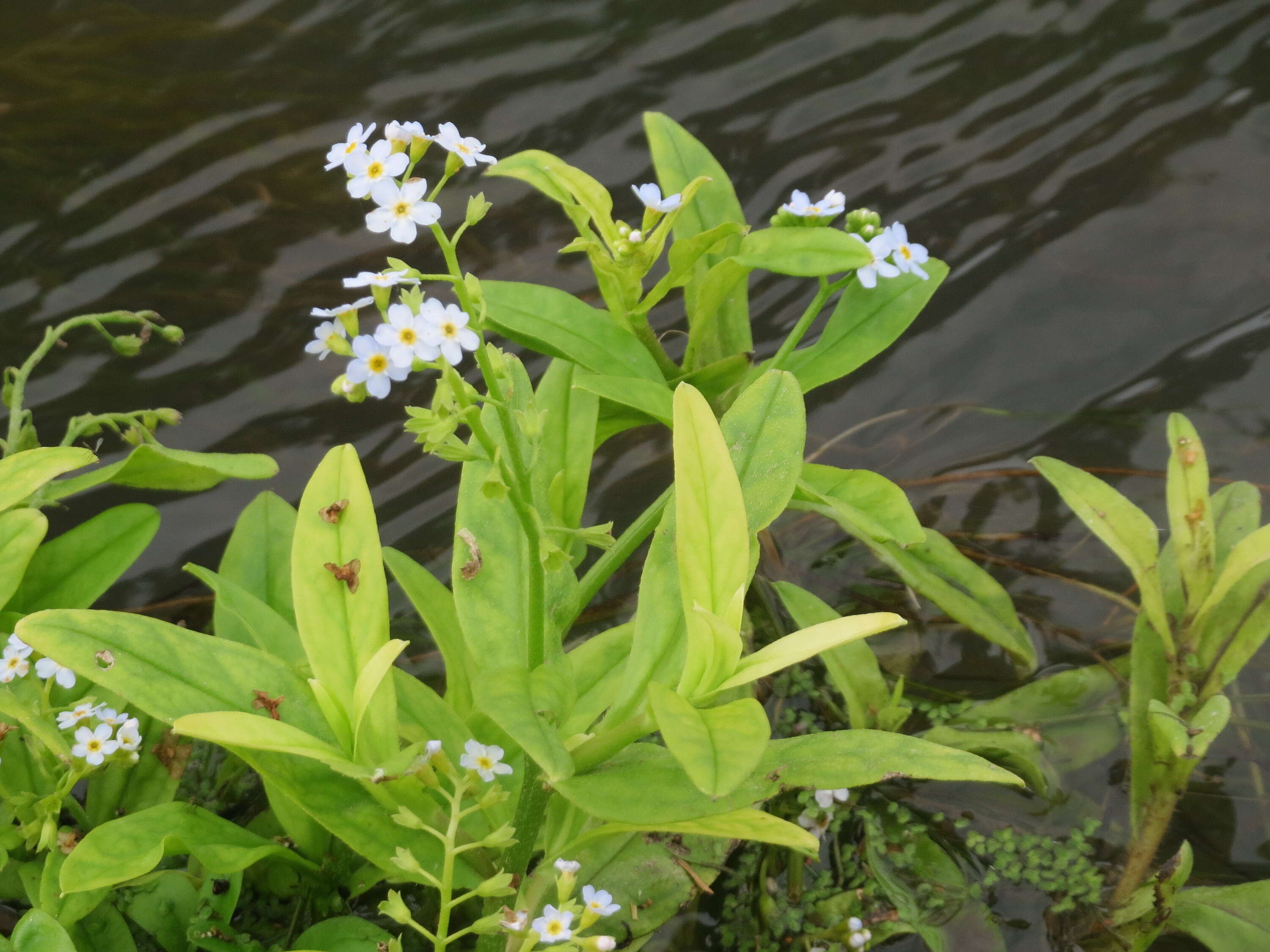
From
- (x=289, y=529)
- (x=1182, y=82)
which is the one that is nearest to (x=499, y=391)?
(x=289, y=529)

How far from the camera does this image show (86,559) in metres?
1.65

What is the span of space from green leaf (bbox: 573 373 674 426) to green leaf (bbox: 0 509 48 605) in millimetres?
722

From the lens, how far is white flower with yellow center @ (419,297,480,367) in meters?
0.98

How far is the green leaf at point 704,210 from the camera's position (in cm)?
189

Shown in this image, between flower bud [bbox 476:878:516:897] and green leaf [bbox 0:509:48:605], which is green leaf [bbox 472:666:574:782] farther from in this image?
green leaf [bbox 0:509:48:605]

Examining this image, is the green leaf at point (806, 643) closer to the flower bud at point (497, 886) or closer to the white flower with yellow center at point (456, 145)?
the flower bud at point (497, 886)

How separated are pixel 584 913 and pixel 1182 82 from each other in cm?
255

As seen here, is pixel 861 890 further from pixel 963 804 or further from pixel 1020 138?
pixel 1020 138

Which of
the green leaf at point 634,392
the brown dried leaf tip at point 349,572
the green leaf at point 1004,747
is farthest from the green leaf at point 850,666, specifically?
the brown dried leaf tip at point 349,572

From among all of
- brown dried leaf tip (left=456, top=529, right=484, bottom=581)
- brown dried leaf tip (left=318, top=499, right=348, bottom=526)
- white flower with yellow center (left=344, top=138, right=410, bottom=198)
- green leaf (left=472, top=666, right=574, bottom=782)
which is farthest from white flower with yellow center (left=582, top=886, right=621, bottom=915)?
white flower with yellow center (left=344, top=138, right=410, bottom=198)

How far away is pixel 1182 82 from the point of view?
274 centimetres

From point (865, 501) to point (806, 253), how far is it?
373 mm

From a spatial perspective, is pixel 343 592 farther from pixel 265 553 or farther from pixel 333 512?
pixel 265 553

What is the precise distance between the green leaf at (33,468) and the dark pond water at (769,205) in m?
0.63
